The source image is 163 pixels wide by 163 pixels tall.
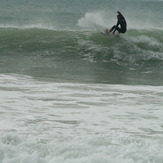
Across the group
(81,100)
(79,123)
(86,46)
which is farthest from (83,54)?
(79,123)

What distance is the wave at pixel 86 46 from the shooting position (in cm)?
2089

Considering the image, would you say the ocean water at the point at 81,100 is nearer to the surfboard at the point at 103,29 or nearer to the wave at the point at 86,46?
the wave at the point at 86,46

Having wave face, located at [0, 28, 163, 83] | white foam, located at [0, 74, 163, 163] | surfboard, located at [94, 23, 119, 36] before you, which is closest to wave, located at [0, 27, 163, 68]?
wave face, located at [0, 28, 163, 83]

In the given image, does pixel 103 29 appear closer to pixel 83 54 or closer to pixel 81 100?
pixel 83 54

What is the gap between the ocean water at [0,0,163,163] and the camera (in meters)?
7.66

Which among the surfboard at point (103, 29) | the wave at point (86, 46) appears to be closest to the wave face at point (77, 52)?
the wave at point (86, 46)

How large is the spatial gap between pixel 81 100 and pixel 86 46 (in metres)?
10.9

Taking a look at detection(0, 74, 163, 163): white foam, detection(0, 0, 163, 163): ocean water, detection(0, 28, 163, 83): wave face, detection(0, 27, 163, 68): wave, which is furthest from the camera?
detection(0, 27, 163, 68): wave

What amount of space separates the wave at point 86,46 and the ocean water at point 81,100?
0.14 ft

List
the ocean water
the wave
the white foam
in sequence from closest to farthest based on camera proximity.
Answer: the white foam < the ocean water < the wave

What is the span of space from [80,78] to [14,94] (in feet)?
14.5

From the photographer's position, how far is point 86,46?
870 inches

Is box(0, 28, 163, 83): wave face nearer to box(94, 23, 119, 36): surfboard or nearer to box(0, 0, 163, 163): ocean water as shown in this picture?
box(0, 0, 163, 163): ocean water

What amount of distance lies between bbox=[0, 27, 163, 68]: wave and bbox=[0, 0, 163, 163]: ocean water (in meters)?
0.04
